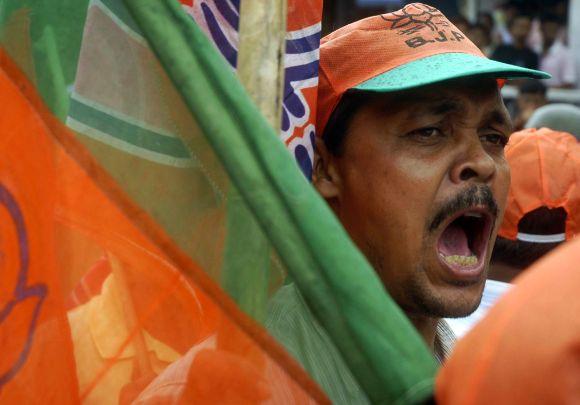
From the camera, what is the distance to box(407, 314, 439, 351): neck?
218 centimetres

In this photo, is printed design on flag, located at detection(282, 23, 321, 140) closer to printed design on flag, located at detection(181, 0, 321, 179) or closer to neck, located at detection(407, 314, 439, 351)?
printed design on flag, located at detection(181, 0, 321, 179)

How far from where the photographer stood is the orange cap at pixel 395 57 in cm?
206

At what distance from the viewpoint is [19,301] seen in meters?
1.43

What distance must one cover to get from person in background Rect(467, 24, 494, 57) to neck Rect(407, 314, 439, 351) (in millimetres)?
7602

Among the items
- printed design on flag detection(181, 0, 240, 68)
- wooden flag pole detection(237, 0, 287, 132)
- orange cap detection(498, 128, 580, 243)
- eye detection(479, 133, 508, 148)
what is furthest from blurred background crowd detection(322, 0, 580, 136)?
wooden flag pole detection(237, 0, 287, 132)

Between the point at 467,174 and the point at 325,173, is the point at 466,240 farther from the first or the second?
the point at 325,173

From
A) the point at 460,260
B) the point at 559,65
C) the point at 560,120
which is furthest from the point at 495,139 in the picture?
the point at 559,65

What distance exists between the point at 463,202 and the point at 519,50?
748 cm

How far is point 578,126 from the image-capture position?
15.5 ft

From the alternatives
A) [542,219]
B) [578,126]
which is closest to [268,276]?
[542,219]

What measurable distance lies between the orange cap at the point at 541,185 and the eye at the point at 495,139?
4.77 feet

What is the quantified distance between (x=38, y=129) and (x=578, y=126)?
144 inches

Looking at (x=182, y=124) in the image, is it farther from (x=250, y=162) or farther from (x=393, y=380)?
(x=393, y=380)

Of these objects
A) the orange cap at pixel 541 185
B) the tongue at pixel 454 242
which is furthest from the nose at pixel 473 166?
the orange cap at pixel 541 185
